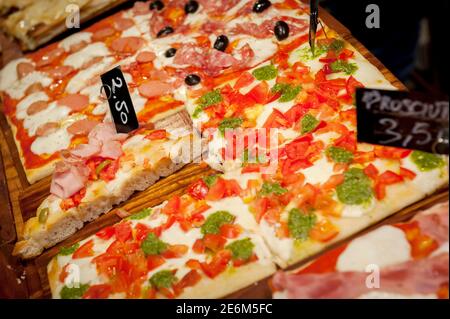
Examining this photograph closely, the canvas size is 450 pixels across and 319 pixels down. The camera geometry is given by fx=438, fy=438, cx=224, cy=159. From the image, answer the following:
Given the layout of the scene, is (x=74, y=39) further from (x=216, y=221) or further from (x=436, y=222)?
(x=436, y=222)

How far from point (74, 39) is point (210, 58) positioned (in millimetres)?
2461

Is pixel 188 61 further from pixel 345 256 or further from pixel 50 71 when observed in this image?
pixel 345 256

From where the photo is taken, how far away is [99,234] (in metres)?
3.97

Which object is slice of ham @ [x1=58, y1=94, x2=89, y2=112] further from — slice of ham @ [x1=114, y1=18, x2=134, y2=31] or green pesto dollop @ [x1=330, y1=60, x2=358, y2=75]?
green pesto dollop @ [x1=330, y1=60, x2=358, y2=75]

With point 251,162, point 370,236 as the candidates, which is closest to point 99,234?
point 251,162

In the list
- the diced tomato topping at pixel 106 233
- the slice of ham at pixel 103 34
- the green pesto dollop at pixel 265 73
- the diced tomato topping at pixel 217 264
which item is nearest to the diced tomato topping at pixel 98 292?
the diced tomato topping at pixel 106 233

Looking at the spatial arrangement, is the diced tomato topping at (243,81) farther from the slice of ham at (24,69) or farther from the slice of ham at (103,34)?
the slice of ham at (24,69)

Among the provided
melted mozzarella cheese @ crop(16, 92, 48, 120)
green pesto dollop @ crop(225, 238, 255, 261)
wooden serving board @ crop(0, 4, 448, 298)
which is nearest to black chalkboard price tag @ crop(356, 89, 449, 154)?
wooden serving board @ crop(0, 4, 448, 298)

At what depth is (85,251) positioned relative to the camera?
12.6 ft

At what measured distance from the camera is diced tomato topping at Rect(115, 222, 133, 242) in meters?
3.81

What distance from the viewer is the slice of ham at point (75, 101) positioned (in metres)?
5.35

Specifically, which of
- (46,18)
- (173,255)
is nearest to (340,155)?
(173,255)
